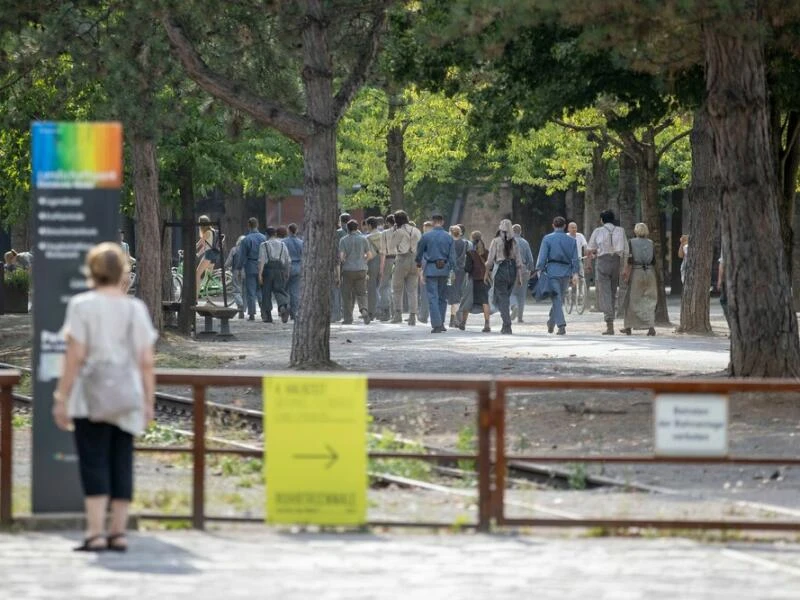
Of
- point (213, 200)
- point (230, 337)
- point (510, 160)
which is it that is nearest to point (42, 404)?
point (230, 337)

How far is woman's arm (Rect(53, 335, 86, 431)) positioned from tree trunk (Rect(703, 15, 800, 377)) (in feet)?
31.3

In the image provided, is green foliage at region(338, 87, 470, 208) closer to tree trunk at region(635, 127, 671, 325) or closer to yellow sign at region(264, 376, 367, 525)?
tree trunk at region(635, 127, 671, 325)

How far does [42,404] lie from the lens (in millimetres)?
10312

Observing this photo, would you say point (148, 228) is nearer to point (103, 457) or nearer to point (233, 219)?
point (103, 457)

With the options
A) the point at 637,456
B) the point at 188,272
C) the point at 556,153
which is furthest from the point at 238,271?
the point at 637,456

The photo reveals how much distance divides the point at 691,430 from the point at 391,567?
6.67ft

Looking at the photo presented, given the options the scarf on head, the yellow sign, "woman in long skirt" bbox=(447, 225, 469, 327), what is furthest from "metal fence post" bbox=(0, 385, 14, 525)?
Answer: "woman in long skirt" bbox=(447, 225, 469, 327)

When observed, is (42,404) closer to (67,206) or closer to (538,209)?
(67,206)

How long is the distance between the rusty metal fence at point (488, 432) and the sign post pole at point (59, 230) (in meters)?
0.25

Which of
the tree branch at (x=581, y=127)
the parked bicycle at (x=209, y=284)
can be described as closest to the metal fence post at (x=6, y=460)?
the tree branch at (x=581, y=127)

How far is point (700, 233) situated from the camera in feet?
100

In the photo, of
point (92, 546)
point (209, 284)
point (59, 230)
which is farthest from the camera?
point (209, 284)

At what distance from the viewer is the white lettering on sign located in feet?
34.1

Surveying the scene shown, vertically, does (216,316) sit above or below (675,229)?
below
